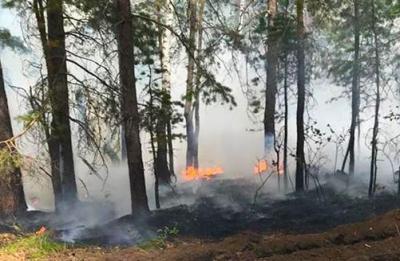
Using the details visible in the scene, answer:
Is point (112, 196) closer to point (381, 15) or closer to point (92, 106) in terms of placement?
point (92, 106)

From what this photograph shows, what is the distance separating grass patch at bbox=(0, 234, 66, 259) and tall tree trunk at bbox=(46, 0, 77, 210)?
418 centimetres

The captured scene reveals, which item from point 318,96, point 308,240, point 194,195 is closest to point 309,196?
point 194,195

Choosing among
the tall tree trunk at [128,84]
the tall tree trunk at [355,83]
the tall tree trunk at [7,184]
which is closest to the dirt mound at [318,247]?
the tall tree trunk at [128,84]

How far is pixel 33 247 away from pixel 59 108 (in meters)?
5.68

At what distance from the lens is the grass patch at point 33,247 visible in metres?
7.01

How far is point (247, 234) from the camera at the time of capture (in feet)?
22.9

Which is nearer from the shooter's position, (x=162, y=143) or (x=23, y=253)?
(x=23, y=253)

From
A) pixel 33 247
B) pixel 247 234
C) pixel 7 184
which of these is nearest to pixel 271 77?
pixel 7 184

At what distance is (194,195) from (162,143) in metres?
3.72

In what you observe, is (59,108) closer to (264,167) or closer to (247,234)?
(247,234)

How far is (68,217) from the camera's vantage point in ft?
46.8

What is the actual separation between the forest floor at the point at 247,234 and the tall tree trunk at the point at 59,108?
8.07 feet

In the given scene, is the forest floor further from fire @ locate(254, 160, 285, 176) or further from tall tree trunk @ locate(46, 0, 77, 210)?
tall tree trunk @ locate(46, 0, 77, 210)

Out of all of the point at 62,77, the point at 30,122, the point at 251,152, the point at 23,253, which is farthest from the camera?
the point at 251,152
